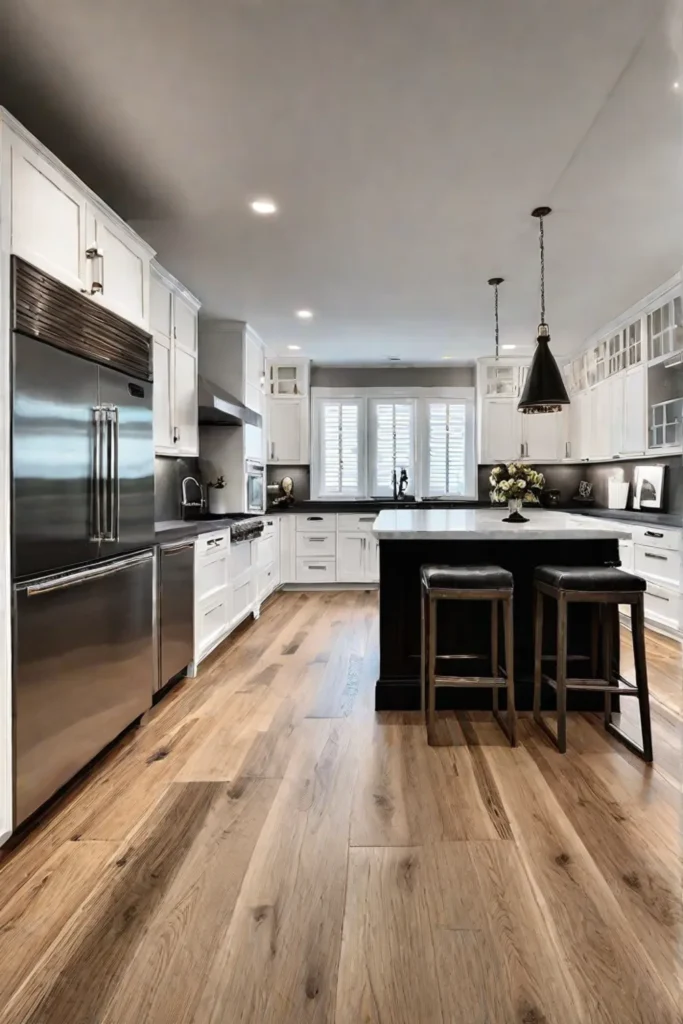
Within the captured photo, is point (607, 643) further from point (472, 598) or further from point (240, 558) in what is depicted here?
point (240, 558)

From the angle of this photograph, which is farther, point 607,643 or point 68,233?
point 607,643

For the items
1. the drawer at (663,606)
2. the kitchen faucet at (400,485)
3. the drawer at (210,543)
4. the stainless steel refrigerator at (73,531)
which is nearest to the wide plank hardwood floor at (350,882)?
the stainless steel refrigerator at (73,531)

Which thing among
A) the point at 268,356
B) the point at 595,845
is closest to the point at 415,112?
the point at 595,845

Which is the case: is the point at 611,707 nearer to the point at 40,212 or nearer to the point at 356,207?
the point at 356,207

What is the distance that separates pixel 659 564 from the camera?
447 centimetres

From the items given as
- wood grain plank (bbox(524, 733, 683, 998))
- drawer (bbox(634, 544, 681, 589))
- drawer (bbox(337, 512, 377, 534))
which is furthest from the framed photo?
wood grain plank (bbox(524, 733, 683, 998))

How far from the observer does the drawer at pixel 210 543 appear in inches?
143

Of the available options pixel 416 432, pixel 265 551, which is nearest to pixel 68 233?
pixel 265 551

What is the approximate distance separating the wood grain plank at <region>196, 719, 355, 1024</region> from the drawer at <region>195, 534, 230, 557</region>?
5.71 feet

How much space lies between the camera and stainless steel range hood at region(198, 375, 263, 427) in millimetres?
4230

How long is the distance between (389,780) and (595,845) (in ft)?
2.47

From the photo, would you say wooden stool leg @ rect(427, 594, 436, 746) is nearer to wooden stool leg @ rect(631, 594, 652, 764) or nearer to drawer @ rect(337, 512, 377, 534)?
wooden stool leg @ rect(631, 594, 652, 764)

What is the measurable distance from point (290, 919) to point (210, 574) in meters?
2.55

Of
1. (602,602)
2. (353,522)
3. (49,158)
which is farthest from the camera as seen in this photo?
(353,522)
